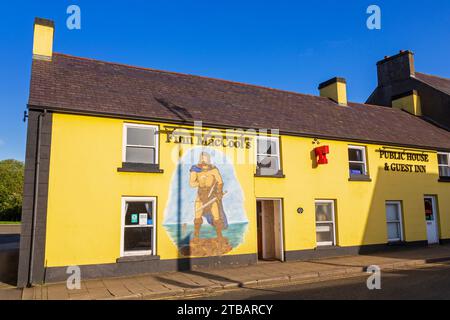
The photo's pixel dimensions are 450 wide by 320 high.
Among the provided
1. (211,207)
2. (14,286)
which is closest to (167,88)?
(211,207)

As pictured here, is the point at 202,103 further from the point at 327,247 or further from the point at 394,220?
the point at 394,220

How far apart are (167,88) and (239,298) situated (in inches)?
368

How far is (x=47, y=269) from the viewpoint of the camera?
9.78 meters

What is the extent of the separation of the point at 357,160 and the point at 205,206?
789 centimetres

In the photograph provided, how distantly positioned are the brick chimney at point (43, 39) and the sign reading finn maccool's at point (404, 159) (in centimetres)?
1470

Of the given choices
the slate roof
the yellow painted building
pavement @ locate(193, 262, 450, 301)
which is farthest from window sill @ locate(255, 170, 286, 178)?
pavement @ locate(193, 262, 450, 301)

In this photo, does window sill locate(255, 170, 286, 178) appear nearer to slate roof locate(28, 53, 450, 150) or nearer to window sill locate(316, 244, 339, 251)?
slate roof locate(28, 53, 450, 150)

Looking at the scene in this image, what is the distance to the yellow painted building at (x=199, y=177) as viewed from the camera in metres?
10.4

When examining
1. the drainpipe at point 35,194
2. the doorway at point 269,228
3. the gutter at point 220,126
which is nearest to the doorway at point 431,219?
the gutter at point 220,126

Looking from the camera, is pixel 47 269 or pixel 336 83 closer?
pixel 47 269

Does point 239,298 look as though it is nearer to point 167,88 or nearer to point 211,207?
point 211,207

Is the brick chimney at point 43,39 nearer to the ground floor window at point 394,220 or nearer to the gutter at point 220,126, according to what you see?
the gutter at point 220,126

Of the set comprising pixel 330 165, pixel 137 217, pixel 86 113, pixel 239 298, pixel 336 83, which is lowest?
pixel 239 298
